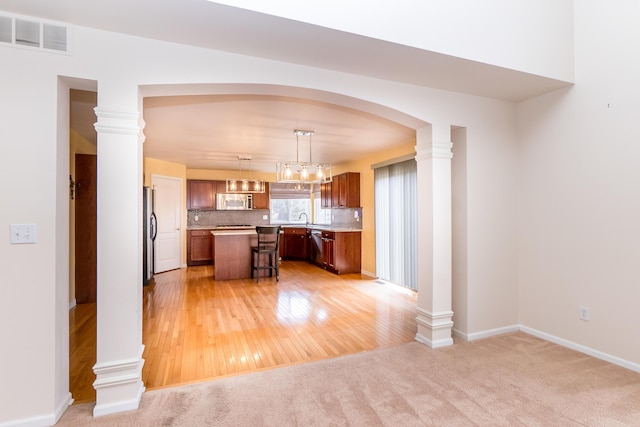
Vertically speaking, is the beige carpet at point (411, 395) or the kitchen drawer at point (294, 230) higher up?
the kitchen drawer at point (294, 230)

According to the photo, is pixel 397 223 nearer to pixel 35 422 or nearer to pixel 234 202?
pixel 234 202

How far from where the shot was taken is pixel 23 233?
180cm

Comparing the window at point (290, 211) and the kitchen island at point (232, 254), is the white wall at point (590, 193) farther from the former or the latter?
→ the window at point (290, 211)

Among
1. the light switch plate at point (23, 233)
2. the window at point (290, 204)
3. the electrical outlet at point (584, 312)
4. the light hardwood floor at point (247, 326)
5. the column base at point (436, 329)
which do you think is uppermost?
A: the window at point (290, 204)

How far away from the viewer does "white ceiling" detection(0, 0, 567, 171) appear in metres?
1.79

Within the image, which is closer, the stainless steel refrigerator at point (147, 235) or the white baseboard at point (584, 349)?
the white baseboard at point (584, 349)

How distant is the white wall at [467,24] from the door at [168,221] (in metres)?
5.85

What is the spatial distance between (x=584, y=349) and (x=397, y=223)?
306cm

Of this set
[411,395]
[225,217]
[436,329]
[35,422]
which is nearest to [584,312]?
[436,329]

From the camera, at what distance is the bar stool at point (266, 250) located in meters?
5.60

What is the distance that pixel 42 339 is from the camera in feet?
5.99

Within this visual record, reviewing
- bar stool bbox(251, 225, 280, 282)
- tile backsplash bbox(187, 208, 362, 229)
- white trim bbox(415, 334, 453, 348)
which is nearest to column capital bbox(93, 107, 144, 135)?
white trim bbox(415, 334, 453, 348)

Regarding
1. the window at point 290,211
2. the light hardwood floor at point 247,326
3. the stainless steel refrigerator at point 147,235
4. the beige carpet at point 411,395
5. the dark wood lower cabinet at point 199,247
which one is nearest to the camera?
the beige carpet at point 411,395

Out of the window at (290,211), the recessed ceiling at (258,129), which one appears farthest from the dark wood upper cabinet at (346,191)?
the window at (290,211)
